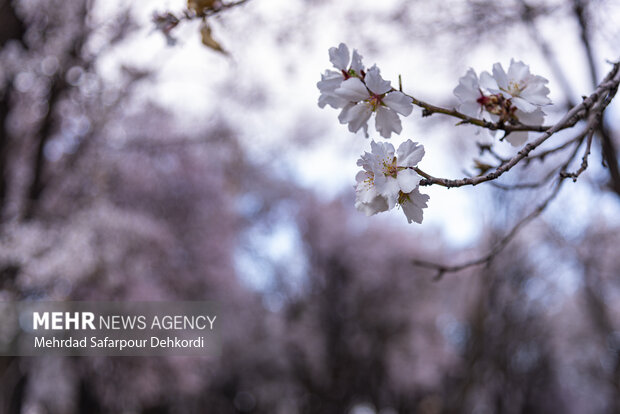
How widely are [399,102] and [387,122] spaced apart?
0.20 feet

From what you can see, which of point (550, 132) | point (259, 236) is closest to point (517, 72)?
point (550, 132)

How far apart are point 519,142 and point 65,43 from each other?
4533 mm

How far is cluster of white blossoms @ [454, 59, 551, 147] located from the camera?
3.45 feet

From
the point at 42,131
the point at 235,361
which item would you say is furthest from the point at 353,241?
the point at 42,131

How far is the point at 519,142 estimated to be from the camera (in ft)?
3.76

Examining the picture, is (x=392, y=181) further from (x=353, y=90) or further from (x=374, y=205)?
(x=353, y=90)

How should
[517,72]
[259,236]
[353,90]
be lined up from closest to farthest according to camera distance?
1. [353,90]
2. [517,72]
3. [259,236]

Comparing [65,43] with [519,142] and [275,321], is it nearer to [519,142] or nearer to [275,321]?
[519,142]

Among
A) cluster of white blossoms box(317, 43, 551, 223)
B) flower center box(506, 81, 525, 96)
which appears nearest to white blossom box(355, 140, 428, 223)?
cluster of white blossoms box(317, 43, 551, 223)

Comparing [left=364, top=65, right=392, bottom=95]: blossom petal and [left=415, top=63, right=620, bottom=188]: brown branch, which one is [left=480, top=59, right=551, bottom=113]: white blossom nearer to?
[left=415, top=63, right=620, bottom=188]: brown branch

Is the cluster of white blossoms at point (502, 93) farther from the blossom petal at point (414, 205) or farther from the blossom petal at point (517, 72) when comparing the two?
the blossom petal at point (414, 205)

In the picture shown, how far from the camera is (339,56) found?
100 cm

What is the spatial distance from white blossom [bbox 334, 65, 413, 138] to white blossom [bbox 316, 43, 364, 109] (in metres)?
0.02

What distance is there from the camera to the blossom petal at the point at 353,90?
3.16 ft
